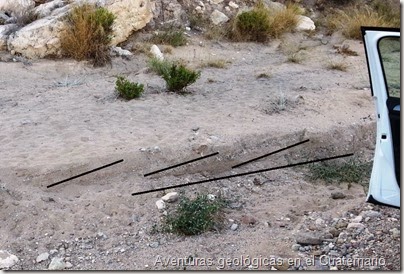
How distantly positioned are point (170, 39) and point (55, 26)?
1993 mm

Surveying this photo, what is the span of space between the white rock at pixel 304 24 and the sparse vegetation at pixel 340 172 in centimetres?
688

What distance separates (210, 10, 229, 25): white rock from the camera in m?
12.2

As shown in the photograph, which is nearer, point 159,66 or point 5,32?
point 159,66

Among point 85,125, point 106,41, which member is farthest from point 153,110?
point 106,41

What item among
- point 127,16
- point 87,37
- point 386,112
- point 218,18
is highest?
point 386,112

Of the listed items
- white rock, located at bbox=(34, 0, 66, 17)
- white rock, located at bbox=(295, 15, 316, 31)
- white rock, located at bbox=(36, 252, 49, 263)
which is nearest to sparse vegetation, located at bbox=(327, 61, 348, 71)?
white rock, located at bbox=(295, 15, 316, 31)

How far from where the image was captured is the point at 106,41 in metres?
9.93

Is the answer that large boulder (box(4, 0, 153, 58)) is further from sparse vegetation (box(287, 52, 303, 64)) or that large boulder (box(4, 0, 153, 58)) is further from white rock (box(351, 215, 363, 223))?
white rock (box(351, 215, 363, 223))

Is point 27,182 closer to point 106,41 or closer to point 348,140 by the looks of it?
point 348,140

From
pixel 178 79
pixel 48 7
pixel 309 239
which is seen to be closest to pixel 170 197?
pixel 309 239

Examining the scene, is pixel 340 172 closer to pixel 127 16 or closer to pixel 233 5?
pixel 127 16

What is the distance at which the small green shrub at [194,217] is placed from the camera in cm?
454

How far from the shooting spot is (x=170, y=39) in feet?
35.9

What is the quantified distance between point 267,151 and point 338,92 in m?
2.29
